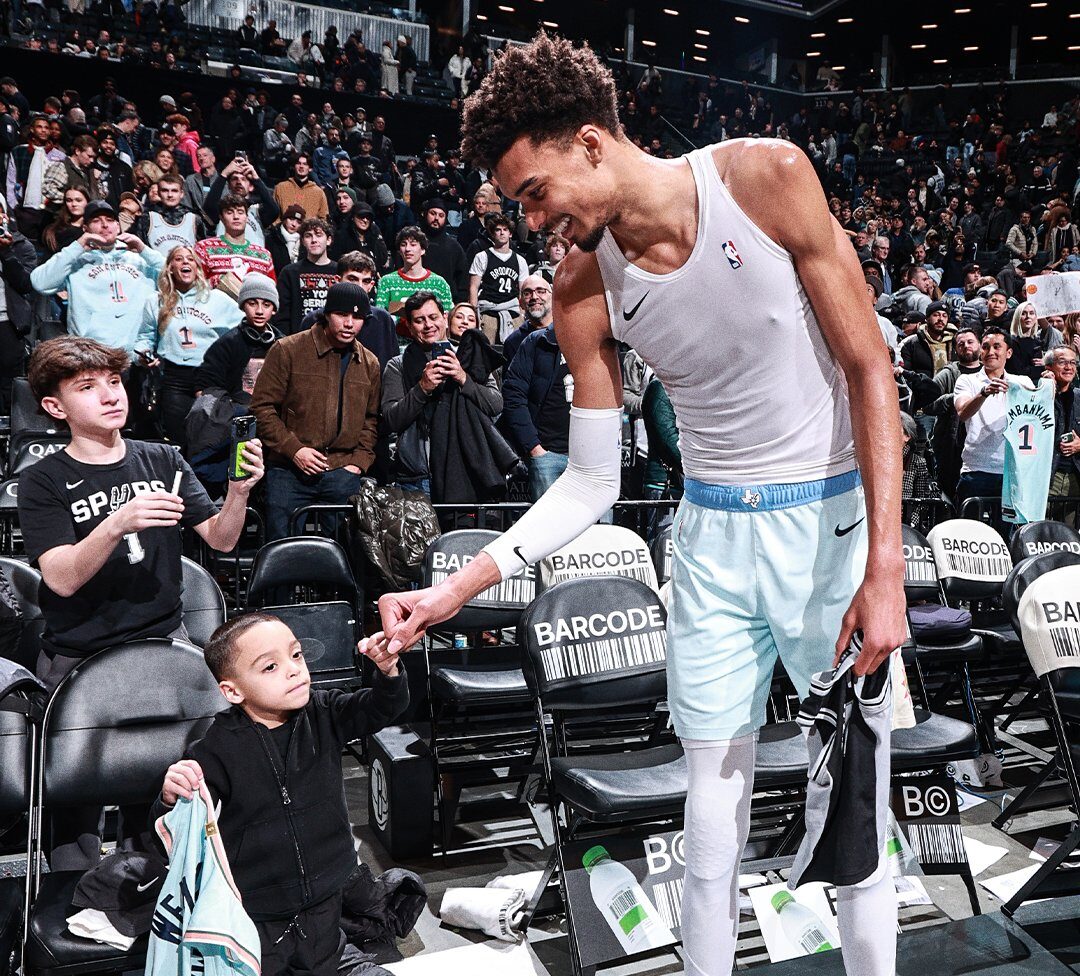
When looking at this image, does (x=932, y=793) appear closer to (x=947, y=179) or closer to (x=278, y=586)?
(x=278, y=586)

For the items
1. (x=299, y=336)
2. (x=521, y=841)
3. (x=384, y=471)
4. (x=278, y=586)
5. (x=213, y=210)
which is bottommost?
(x=521, y=841)

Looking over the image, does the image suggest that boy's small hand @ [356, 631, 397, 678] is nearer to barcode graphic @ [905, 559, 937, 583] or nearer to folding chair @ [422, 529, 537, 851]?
folding chair @ [422, 529, 537, 851]

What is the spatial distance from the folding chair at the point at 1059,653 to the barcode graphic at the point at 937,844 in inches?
11.6

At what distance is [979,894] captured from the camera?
3369mm

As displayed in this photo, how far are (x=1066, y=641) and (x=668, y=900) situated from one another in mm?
1484

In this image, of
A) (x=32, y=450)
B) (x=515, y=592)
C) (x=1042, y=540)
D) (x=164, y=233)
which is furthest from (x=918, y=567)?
(x=164, y=233)

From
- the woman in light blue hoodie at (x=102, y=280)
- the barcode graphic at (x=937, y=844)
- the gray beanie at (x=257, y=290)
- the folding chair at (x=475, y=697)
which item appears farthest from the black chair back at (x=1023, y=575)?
the woman in light blue hoodie at (x=102, y=280)

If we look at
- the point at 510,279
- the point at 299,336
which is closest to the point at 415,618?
the point at 299,336

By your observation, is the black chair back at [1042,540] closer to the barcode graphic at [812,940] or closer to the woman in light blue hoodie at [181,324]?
the barcode graphic at [812,940]

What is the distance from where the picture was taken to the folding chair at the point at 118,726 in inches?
105

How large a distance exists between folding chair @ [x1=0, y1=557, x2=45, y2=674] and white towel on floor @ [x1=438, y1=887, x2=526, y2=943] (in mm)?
1596

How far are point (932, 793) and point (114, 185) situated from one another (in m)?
7.88

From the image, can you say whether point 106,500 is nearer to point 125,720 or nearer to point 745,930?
point 125,720

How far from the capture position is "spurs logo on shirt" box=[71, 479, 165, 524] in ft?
10.1
